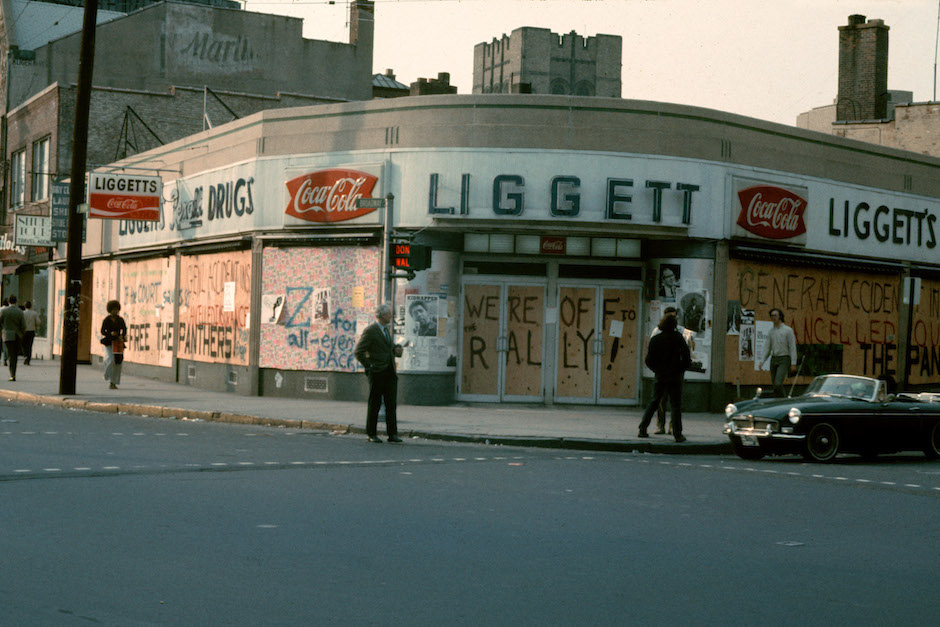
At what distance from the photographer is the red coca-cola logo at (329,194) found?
21984 millimetres

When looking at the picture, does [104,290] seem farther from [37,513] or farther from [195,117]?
[37,513]

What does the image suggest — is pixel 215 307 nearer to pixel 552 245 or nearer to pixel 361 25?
pixel 552 245

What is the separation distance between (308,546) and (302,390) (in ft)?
49.5

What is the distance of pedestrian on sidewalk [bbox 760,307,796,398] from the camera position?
19.8m

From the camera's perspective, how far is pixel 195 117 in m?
38.7

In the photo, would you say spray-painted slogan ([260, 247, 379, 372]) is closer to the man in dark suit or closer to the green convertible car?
the man in dark suit

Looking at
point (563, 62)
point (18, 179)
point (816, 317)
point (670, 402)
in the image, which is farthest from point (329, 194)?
point (563, 62)

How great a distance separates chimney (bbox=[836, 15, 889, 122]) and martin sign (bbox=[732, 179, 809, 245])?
49.7ft

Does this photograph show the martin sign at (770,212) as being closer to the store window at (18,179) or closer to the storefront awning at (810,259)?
the storefront awning at (810,259)

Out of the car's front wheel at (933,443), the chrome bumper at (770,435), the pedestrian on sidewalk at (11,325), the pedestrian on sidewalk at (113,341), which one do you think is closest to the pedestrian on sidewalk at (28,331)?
the pedestrian on sidewalk at (11,325)

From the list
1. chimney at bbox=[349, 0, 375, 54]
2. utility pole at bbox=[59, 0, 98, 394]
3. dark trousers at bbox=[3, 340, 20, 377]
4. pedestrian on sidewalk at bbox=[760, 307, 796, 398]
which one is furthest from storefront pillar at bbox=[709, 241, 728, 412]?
chimney at bbox=[349, 0, 375, 54]

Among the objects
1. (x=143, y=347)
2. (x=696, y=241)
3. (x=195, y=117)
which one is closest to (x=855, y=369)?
(x=696, y=241)

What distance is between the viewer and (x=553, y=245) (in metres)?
21.9

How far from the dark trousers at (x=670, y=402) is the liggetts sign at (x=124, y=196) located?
45.6 feet
